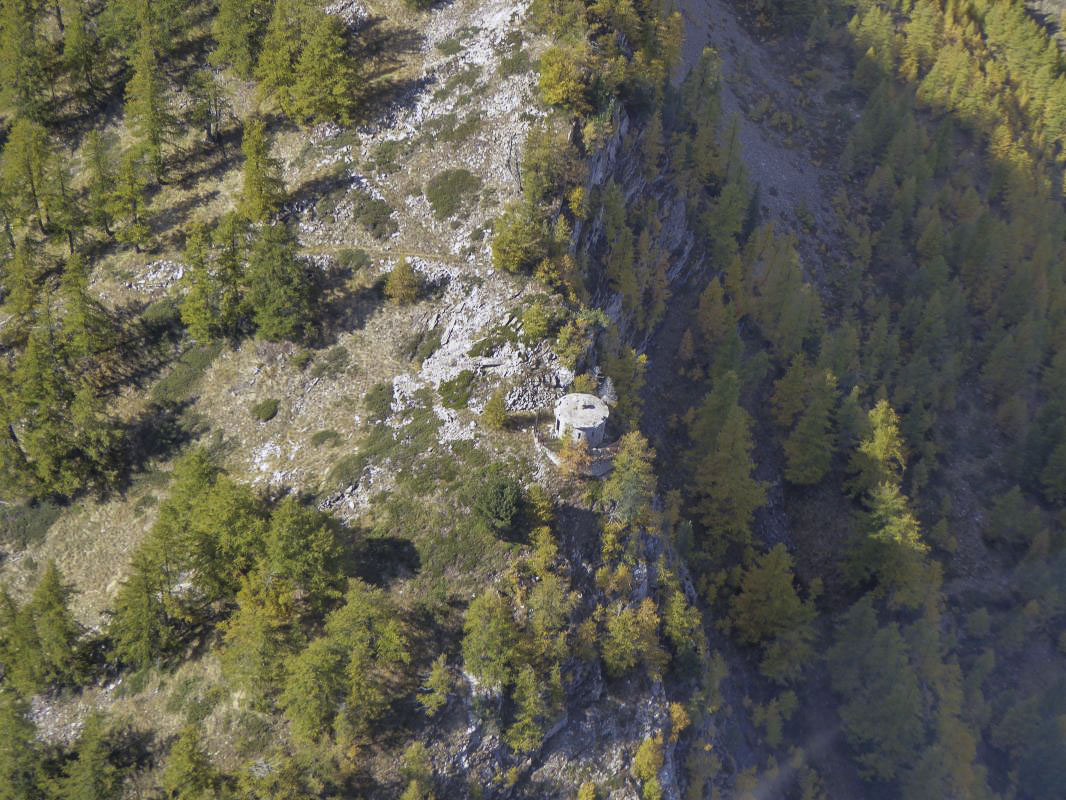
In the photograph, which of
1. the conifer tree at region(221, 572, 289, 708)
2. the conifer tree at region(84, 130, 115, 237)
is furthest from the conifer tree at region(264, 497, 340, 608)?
the conifer tree at region(84, 130, 115, 237)

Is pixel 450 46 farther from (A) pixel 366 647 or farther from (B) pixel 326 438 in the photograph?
(A) pixel 366 647

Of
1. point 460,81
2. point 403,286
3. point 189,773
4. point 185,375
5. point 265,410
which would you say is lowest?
point 189,773

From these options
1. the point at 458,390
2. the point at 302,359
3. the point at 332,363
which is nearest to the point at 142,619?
the point at 302,359

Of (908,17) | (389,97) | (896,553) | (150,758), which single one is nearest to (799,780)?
(896,553)

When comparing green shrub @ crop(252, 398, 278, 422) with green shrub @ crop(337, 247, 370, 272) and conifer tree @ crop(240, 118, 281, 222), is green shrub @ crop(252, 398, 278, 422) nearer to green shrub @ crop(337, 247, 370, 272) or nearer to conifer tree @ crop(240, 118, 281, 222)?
green shrub @ crop(337, 247, 370, 272)

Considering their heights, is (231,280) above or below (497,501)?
below

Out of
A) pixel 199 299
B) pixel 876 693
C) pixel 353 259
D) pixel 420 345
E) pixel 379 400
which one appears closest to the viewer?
pixel 379 400
